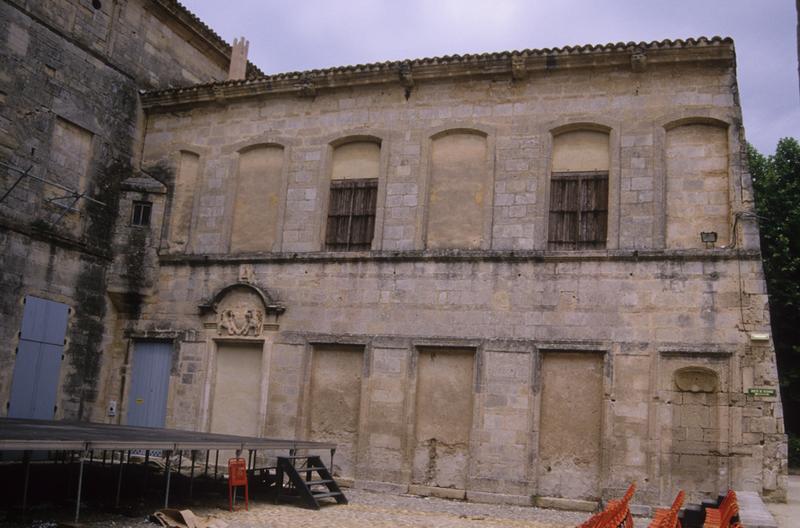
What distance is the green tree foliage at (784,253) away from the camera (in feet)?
83.5

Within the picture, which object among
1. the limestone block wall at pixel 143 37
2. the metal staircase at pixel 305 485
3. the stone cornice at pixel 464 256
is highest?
the limestone block wall at pixel 143 37

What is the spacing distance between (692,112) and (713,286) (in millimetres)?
3073

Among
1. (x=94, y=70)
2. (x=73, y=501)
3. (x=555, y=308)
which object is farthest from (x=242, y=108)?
(x=73, y=501)

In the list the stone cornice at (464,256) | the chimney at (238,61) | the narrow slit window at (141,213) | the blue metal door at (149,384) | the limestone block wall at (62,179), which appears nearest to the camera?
the stone cornice at (464,256)

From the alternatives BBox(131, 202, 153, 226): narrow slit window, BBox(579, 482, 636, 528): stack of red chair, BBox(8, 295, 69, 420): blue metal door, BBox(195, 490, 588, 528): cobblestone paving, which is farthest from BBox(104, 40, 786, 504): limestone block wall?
BBox(579, 482, 636, 528): stack of red chair

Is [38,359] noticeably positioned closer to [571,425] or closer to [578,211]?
[571,425]

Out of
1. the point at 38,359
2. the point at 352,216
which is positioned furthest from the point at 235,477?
the point at 352,216

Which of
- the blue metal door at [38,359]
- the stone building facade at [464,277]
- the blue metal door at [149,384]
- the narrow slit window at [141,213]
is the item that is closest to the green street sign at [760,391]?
the stone building facade at [464,277]

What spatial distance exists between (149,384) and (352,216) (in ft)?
17.8

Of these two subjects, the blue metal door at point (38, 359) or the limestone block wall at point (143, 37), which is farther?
the limestone block wall at point (143, 37)

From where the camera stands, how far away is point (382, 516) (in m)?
12.3

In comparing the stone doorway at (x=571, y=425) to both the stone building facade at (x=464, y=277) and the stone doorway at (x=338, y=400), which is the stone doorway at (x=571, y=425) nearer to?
the stone building facade at (x=464, y=277)

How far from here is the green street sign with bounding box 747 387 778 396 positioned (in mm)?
13391

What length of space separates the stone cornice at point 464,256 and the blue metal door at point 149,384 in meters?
1.81
